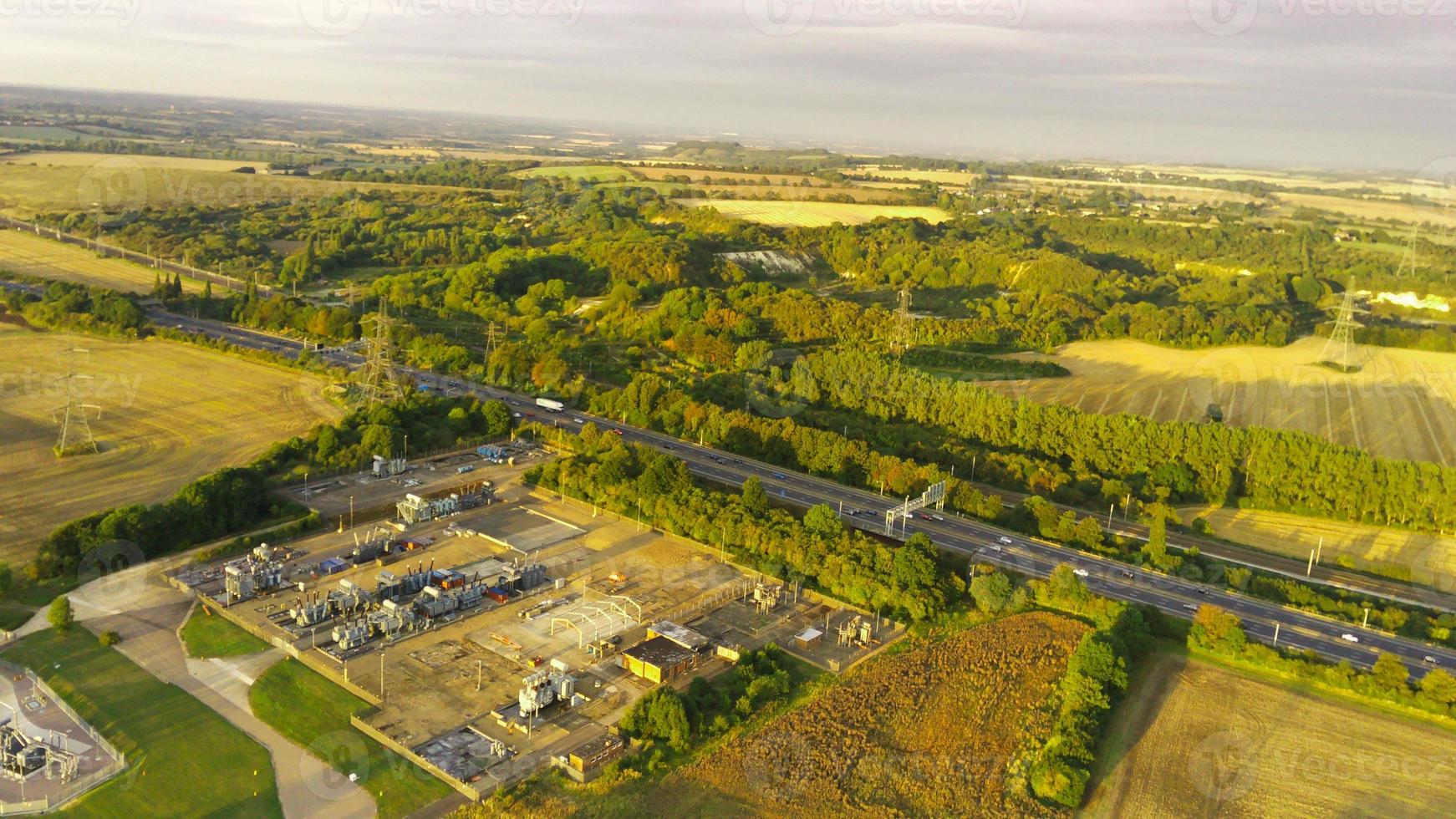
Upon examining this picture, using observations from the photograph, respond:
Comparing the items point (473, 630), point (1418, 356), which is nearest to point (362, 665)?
point (473, 630)

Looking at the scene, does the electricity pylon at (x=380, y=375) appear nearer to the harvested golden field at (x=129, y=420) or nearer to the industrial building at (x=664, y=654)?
the harvested golden field at (x=129, y=420)

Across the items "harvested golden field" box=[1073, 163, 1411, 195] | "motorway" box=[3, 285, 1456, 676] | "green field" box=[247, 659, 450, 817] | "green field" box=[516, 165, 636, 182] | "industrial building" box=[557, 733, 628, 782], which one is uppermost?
"harvested golden field" box=[1073, 163, 1411, 195]

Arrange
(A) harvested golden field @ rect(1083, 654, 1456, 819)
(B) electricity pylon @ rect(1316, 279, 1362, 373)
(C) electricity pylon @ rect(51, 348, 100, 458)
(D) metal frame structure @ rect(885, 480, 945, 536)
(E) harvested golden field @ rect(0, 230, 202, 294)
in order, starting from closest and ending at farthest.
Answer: (A) harvested golden field @ rect(1083, 654, 1456, 819)
(D) metal frame structure @ rect(885, 480, 945, 536)
(C) electricity pylon @ rect(51, 348, 100, 458)
(B) electricity pylon @ rect(1316, 279, 1362, 373)
(E) harvested golden field @ rect(0, 230, 202, 294)

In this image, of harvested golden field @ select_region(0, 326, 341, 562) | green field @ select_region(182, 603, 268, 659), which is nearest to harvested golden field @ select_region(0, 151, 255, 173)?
harvested golden field @ select_region(0, 326, 341, 562)

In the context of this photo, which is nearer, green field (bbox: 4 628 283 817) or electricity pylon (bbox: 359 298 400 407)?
green field (bbox: 4 628 283 817)

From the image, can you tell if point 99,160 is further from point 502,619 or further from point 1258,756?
A: point 1258,756

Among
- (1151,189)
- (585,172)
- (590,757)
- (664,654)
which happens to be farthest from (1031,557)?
(1151,189)

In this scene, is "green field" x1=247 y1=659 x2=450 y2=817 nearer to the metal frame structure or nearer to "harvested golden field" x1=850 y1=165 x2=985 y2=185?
the metal frame structure

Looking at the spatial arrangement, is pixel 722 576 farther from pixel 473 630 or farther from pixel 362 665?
pixel 362 665
